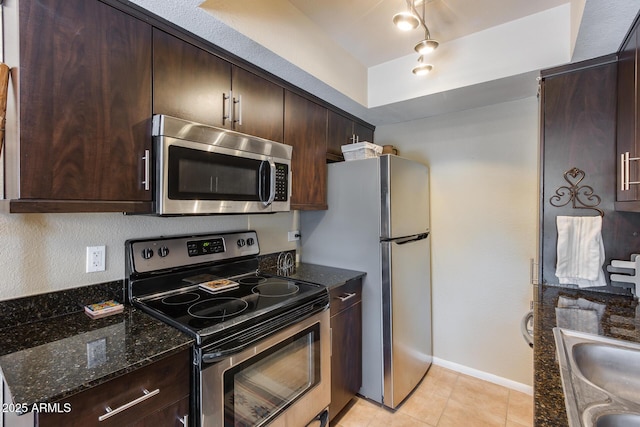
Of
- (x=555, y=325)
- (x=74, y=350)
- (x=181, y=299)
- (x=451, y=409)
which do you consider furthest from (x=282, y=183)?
(x=451, y=409)

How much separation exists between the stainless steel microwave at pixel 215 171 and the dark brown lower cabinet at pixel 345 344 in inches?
27.8

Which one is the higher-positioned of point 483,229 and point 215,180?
point 215,180

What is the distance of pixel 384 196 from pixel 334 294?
0.71 m

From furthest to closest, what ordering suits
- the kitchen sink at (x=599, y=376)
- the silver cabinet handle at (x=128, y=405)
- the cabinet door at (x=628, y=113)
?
the cabinet door at (x=628, y=113) < the silver cabinet handle at (x=128, y=405) < the kitchen sink at (x=599, y=376)

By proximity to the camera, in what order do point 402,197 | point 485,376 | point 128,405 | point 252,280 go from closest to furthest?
point 128,405 → point 252,280 → point 402,197 → point 485,376

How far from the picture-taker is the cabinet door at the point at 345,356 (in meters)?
1.84

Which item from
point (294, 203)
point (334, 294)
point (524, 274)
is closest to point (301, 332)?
point (334, 294)

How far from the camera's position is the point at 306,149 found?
6.82 ft

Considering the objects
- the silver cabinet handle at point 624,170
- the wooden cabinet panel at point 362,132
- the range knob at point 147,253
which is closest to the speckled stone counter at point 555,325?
the silver cabinet handle at point 624,170

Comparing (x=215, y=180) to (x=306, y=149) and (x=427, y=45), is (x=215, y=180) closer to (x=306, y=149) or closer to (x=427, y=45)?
(x=306, y=149)

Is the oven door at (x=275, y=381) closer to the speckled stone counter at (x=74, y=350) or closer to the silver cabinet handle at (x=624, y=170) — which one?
the speckled stone counter at (x=74, y=350)

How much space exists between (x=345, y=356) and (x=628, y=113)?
1.99m

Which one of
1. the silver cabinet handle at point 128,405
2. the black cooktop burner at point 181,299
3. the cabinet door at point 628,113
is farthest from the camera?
the black cooktop burner at point 181,299

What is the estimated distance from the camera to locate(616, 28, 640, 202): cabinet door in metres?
1.31
